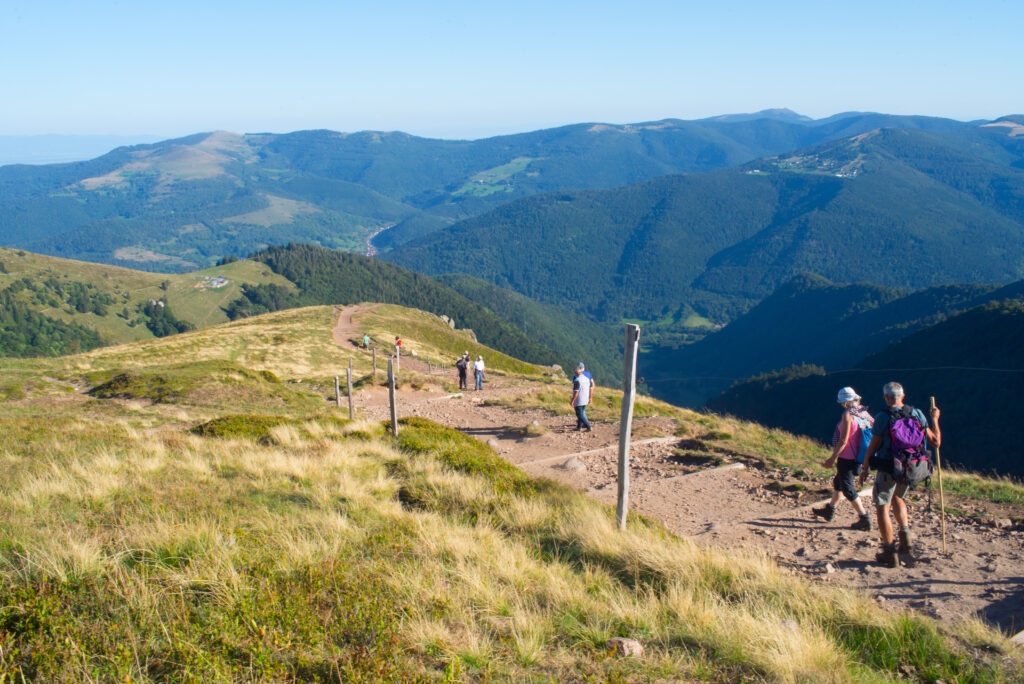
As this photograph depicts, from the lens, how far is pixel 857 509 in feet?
Answer: 26.3

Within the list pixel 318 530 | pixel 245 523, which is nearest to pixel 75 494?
pixel 245 523

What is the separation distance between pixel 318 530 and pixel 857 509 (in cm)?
699

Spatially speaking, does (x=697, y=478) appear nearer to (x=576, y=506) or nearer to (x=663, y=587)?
(x=576, y=506)

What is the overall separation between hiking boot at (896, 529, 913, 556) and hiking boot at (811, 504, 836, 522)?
142cm

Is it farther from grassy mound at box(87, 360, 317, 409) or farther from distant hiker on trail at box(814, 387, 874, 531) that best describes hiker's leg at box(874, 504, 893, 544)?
grassy mound at box(87, 360, 317, 409)

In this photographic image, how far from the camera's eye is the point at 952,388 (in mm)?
74688

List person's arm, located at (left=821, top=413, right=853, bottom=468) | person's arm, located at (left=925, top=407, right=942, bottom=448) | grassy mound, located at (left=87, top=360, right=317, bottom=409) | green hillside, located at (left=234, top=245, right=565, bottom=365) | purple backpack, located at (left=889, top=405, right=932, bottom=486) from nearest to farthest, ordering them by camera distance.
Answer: purple backpack, located at (left=889, top=405, right=932, bottom=486), person's arm, located at (left=925, top=407, right=942, bottom=448), person's arm, located at (left=821, top=413, right=853, bottom=468), grassy mound, located at (left=87, top=360, right=317, bottom=409), green hillside, located at (left=234, top=245, right=565, bottom=365)

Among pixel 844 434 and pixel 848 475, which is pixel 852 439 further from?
pixel 848 475

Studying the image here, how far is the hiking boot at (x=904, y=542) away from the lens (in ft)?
22.6

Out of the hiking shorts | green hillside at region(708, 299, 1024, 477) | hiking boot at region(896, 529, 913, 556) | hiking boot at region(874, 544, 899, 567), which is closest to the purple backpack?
hiking boot at region(896, 529, 913, 556)

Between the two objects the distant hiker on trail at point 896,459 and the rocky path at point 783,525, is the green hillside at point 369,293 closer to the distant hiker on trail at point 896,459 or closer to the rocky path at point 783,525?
the rocky path at point 783,525

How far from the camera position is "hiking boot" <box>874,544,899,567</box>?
6812 millimetres

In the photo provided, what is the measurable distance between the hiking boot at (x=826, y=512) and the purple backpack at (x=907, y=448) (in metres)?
1.85

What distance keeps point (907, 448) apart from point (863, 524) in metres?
1.88
